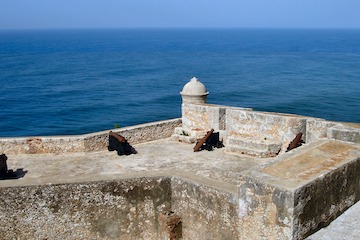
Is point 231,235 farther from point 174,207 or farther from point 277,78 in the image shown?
point 277,78

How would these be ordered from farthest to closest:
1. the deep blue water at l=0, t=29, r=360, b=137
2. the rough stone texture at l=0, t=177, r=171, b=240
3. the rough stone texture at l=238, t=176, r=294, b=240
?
the deep blue water at l=0, t=29, r=360, b=137 < the rough stone texture at l=0, t=177, r=171, b=240 < the rough stone texture at l=238, t=176, r=294, b=240

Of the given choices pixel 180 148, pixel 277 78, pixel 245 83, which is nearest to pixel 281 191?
pixel 180 148

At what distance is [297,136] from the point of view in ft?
38.0

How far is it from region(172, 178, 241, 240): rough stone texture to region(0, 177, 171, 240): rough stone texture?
0.96 feet

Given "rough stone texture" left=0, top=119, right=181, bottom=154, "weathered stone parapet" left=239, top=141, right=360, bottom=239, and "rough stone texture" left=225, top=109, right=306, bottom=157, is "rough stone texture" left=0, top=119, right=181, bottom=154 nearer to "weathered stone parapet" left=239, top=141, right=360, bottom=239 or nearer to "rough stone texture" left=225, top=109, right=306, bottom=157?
"rough stone texture" left=225, top=109, right=306, bottom=157

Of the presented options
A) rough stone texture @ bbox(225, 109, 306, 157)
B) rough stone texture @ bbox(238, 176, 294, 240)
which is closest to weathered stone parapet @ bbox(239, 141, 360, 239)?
rough stone texture @ bbox(238, 176, 294, 240)

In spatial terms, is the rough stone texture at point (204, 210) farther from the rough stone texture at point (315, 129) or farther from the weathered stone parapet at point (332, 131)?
the rough stone texture at point (315, 129)

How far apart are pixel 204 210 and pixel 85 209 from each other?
7.04ft

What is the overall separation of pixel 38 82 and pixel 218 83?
22.2m

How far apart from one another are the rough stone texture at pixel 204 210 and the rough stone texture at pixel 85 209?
0.29 m

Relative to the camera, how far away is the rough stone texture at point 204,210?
26.5 feet

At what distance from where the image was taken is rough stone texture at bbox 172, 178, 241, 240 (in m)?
8.08

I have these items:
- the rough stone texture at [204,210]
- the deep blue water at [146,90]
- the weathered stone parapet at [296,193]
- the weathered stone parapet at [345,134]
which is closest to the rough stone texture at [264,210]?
the weathered stone parapet at [296,193]

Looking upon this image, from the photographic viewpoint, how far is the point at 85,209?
8.59 meters
